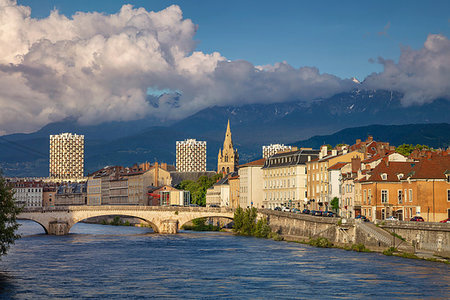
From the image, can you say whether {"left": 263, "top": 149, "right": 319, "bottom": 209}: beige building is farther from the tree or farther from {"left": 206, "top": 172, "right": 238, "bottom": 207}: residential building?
the tree

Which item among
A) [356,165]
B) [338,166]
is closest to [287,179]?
[338,166]

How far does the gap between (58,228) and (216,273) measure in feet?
214

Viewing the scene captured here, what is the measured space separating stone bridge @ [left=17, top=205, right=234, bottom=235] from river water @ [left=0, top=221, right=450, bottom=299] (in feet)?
107

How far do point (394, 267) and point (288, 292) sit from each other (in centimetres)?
1364

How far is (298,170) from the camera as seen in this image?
14300 cm

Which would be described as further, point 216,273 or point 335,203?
point 335,203

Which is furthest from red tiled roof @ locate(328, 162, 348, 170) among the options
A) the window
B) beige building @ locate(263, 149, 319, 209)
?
the window

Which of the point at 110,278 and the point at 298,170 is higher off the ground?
the point at 298,170

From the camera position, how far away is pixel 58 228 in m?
131

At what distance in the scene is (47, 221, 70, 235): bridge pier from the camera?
130625 millimetres

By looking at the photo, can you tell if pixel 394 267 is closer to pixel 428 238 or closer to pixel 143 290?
pixel 428 238

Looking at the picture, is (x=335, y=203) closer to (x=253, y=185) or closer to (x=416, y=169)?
(x=416, y=169)

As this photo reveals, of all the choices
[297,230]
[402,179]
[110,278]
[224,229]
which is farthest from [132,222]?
[110,278]

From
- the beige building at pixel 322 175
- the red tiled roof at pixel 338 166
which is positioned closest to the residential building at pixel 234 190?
the beige building at pixel 322 175
